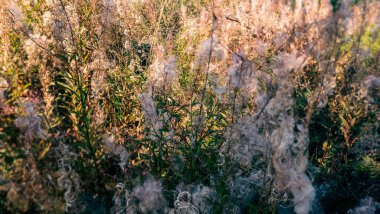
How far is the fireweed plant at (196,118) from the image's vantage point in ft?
6.22

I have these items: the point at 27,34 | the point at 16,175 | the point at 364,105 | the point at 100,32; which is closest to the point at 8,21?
the point at 27,34

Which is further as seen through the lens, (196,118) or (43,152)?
(196,118)

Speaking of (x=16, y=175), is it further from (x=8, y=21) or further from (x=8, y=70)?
(x=8, y=21)

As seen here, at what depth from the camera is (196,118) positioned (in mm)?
2576

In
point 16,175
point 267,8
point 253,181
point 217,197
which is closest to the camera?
point 16,175

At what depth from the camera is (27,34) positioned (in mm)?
2490

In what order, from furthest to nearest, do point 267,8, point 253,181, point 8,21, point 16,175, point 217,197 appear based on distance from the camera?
point 267,8, point 8,21, point 253,181, point 217,197, point 16,175

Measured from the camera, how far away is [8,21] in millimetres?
2645

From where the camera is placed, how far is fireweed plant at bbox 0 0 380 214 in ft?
6.22

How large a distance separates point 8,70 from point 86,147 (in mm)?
867

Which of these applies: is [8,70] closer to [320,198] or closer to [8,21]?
[8,21]

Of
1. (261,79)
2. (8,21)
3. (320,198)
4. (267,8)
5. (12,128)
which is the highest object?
(267,8)

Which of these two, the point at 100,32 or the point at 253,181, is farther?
the point at 100,32

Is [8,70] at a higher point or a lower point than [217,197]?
higher
